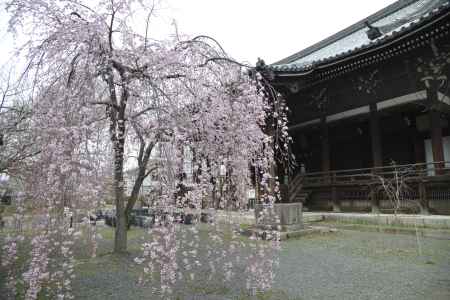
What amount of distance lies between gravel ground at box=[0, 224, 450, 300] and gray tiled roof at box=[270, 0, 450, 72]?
18.1 feet

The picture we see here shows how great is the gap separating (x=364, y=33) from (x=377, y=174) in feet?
28.0

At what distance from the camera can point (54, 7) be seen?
4020mm

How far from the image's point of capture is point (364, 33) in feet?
51.6

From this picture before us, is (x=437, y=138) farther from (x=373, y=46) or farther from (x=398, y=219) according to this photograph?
(x=373, y=46)

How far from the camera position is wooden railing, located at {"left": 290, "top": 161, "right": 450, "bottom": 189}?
31.7 feet

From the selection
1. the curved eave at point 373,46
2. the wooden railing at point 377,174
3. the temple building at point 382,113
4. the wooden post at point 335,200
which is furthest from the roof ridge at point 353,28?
the wooden post at point 335,200

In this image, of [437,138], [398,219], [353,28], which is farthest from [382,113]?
[353,28]

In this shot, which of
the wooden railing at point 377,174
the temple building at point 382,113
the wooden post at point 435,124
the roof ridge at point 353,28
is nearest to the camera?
the temple building at point 382,113

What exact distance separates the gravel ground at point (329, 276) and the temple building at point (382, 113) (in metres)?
2.96

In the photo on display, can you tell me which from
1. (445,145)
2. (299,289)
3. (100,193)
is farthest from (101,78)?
(445,145)

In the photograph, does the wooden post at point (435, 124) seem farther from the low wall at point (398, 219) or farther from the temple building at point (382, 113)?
the low wall at point (398, 219)

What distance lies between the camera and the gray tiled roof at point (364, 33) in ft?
30.4

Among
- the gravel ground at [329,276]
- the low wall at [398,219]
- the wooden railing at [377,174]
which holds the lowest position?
the gravel ground at [329,276]

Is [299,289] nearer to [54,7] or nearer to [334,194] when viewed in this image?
[54,7]
